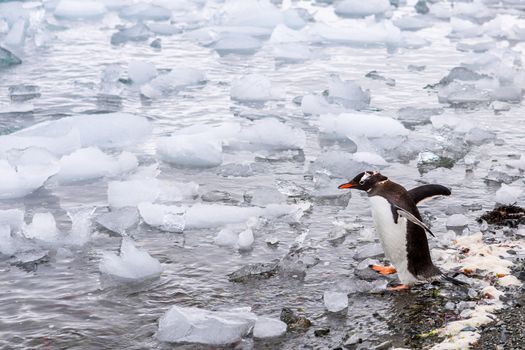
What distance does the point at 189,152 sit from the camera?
280 inches

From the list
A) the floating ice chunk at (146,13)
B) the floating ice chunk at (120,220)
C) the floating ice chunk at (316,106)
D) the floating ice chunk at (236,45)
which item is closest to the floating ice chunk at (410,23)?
the floating ice chunk at (236,45)

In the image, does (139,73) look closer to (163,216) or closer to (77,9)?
(163,216)

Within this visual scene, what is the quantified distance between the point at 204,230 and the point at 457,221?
1836mm

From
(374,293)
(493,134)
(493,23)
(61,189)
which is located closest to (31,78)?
(61,189)

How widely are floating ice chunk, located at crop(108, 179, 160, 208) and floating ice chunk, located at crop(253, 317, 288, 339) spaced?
2179 mm

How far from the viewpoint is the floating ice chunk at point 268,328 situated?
13.5 ft

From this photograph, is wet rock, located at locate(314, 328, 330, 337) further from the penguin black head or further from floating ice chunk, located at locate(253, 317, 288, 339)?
the penguin black head

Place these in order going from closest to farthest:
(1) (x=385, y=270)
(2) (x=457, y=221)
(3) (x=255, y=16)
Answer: (1) (x=385, y=270) < (2) (x=457, y=221) < (3) (x=255, y=16)

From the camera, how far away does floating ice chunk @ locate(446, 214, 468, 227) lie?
565 cm

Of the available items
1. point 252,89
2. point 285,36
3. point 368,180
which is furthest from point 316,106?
point 285,36

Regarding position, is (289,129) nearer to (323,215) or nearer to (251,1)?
(323,215)

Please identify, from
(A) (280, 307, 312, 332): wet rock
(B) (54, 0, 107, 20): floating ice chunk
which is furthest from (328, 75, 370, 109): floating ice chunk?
(B) (54, 0, 107, 20): floating ice chunk

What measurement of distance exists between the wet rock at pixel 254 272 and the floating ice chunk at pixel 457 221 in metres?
1.45

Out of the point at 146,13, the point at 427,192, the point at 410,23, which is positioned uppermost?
the point at 427,192
